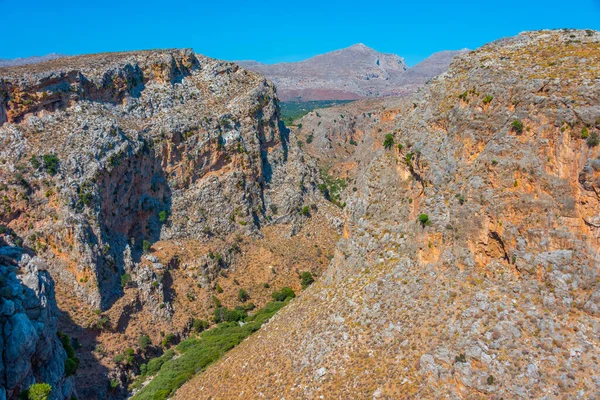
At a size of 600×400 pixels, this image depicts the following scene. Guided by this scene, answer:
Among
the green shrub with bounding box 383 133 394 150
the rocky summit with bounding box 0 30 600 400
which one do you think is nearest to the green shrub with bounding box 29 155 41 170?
the rocky summit with bounding box 0 30 600 400

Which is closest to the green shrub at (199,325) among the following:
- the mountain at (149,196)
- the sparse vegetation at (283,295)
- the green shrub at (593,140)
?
the mountain at (149,196)

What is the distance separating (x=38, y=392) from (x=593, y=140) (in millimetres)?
40061

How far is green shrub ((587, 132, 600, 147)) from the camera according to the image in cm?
2816

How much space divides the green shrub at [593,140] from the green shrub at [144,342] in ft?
156

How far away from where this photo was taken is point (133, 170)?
64.7 metres

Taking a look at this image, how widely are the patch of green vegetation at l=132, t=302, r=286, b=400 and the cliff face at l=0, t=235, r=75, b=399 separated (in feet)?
26.0

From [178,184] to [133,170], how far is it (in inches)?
279

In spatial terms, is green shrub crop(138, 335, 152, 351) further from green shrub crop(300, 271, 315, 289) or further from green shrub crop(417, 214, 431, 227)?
green shrub crop(417, 214, 431, 227)

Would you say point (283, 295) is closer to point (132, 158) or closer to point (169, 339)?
point (169, 339)

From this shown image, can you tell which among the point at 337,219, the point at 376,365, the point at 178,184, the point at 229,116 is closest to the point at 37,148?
the point at 178,184

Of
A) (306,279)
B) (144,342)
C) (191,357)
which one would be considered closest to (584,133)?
(191,357)

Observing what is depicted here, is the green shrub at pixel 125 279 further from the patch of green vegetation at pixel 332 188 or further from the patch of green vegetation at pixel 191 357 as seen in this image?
the patch of green vegetation at pixel 332 188

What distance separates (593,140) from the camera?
28.3m

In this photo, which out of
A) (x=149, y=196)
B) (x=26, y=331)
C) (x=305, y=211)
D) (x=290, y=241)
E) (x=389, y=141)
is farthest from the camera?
(x=305, y=211)
